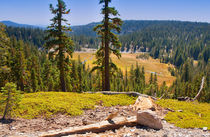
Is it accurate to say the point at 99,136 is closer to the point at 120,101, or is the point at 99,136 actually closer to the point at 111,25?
the point at 120,101

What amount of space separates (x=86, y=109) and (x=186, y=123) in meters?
7.10

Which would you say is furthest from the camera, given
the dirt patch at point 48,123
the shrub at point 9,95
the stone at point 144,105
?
the stone at point 144,105

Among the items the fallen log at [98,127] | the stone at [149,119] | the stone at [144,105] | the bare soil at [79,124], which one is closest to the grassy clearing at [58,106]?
the bare soil at [79,124]

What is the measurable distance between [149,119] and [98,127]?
2.82 metres

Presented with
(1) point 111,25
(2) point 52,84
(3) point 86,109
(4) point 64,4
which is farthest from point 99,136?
(2) point 52,84

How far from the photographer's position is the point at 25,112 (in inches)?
394

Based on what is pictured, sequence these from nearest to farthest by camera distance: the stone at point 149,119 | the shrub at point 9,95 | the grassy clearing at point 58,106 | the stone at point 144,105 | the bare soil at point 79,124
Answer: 1. the bare soil at point 79,124
2. the stone at point 149,119
3. the shrub at point 9,95
4. the grassy clearing at point 58,106
5. the stone at point 144,105

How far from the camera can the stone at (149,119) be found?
7.44 metres

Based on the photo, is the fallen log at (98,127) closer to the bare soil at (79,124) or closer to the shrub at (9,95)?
the bare soil at (79,124)

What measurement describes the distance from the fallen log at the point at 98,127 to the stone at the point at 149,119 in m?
0.44

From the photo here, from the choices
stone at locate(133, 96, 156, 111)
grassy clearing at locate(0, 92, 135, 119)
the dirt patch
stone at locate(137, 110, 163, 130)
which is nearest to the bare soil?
the dirt patch

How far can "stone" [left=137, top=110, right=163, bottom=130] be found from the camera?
7438 millimetres

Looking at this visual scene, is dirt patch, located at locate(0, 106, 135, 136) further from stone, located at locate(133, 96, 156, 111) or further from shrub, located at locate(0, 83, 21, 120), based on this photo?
shrub, located at locate(0, 83, 21, 120)

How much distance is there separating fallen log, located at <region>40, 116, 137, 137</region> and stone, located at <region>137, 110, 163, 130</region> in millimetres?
444
